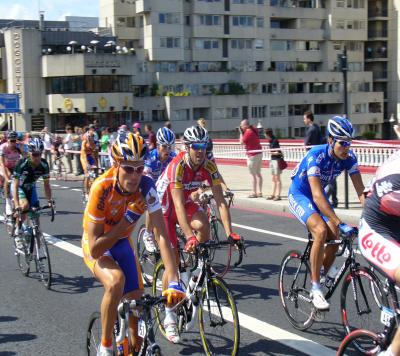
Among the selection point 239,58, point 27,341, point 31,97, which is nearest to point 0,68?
point 31,97

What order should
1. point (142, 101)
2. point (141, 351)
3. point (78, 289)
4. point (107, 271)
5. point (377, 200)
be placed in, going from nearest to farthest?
point (377, 200) → point (141, 351) → point (107, 271) → point (78, 289) → point (142, 101)

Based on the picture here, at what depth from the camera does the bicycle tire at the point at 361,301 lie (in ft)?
19.2

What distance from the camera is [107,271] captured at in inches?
205

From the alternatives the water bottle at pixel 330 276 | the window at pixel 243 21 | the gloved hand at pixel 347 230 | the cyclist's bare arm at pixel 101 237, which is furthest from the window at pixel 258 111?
the cyclist's bare arm at pixel 101 237

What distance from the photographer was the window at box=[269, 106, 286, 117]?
79625mm

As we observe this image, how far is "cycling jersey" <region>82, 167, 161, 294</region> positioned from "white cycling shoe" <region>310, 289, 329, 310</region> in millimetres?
2064

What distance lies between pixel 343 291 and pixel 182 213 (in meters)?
1.85

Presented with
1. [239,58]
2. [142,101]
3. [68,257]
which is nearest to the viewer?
[68,257]

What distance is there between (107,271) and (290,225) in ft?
29.6

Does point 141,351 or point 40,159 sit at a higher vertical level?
point 40,159

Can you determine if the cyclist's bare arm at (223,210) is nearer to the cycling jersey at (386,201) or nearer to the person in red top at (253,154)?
the cycling jersey at (386,201)

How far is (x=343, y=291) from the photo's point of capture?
6188 mm

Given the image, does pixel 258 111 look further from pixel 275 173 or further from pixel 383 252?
pixel 383 252

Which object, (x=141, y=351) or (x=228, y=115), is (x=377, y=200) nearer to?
(x=141, y=351)
